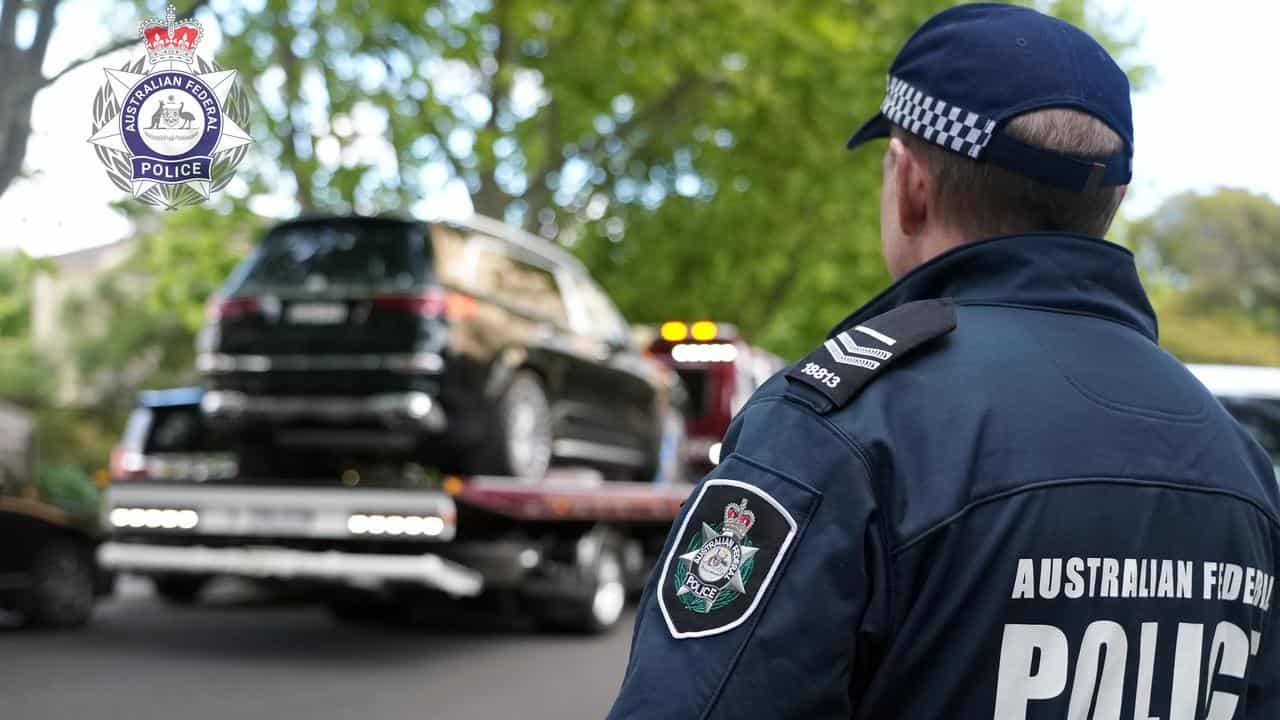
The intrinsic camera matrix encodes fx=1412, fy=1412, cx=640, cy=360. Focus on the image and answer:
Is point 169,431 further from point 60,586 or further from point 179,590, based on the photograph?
point 179,590

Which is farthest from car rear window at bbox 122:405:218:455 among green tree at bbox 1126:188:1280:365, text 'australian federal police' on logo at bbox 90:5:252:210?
green tree at bbox 1126:188:1280:365

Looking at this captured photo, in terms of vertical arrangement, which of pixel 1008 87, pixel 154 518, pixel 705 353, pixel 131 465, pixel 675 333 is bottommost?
pixel 154 518

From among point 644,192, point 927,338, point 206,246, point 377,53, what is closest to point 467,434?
point 377,53

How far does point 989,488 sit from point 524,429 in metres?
7.73

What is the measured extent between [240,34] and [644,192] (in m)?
17.9

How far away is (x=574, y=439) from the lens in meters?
10.1

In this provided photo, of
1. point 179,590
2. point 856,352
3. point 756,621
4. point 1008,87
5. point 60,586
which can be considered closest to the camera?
point 756,621

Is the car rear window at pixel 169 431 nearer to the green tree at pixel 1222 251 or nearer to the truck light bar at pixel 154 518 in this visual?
the truck light bar at pixel 154 518

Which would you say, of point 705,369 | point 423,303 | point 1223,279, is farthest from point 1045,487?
point 1223,279

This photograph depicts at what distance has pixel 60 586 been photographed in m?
9.71

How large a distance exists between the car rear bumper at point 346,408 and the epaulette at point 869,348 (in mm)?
6673

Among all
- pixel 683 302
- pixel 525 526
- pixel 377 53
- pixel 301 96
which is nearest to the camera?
pixel 301 96

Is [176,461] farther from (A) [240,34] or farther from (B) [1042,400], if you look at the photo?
(B) [1042,400]

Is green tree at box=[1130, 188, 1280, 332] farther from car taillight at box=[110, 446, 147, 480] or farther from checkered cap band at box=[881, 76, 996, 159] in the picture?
checkered cap band at box=[881, 76, 996, 159]
